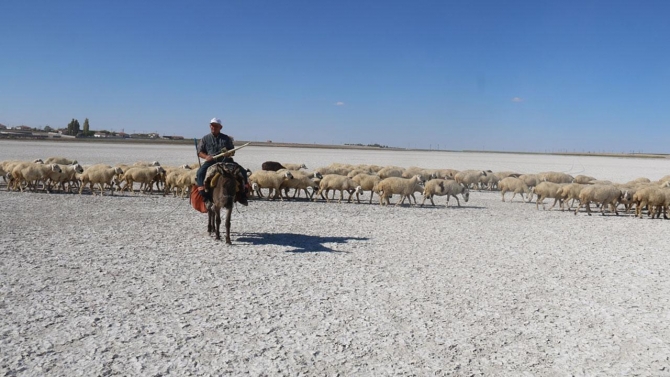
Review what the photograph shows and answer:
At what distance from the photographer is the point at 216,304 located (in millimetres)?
6352

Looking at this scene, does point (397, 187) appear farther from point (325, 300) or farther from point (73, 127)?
point (73, 127)

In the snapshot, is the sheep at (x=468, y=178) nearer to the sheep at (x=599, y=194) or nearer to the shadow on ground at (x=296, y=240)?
the sheep at (x=599, y=194)

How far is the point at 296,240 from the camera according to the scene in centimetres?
1072

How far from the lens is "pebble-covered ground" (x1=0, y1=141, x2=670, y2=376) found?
4863 millimetres

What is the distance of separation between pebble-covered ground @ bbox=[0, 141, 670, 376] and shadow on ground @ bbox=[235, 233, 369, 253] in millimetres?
65

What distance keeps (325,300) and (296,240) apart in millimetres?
4151

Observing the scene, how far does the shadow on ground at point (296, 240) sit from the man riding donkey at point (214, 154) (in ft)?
2.90

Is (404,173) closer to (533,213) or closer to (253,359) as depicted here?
(533,213)

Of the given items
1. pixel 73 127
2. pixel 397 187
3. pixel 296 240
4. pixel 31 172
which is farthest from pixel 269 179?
pixel 73 127

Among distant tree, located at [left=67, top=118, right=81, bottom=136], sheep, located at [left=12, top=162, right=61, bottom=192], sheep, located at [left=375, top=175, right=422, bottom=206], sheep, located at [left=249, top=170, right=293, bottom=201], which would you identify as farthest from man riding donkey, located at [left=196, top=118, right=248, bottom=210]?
distant tree, located at [left=67, top=118, right=81, bottom=136]

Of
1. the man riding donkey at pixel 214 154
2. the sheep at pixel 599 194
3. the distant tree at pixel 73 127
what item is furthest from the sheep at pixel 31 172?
the distant tree at pixel 73 127

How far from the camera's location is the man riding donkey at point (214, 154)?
409 inches

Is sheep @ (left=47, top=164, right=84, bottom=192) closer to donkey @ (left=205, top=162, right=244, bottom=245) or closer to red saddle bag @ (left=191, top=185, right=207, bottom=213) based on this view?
red saddle bag @ (left=191, top=185, right=207, bottom=213)

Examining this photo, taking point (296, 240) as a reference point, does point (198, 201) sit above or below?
above
